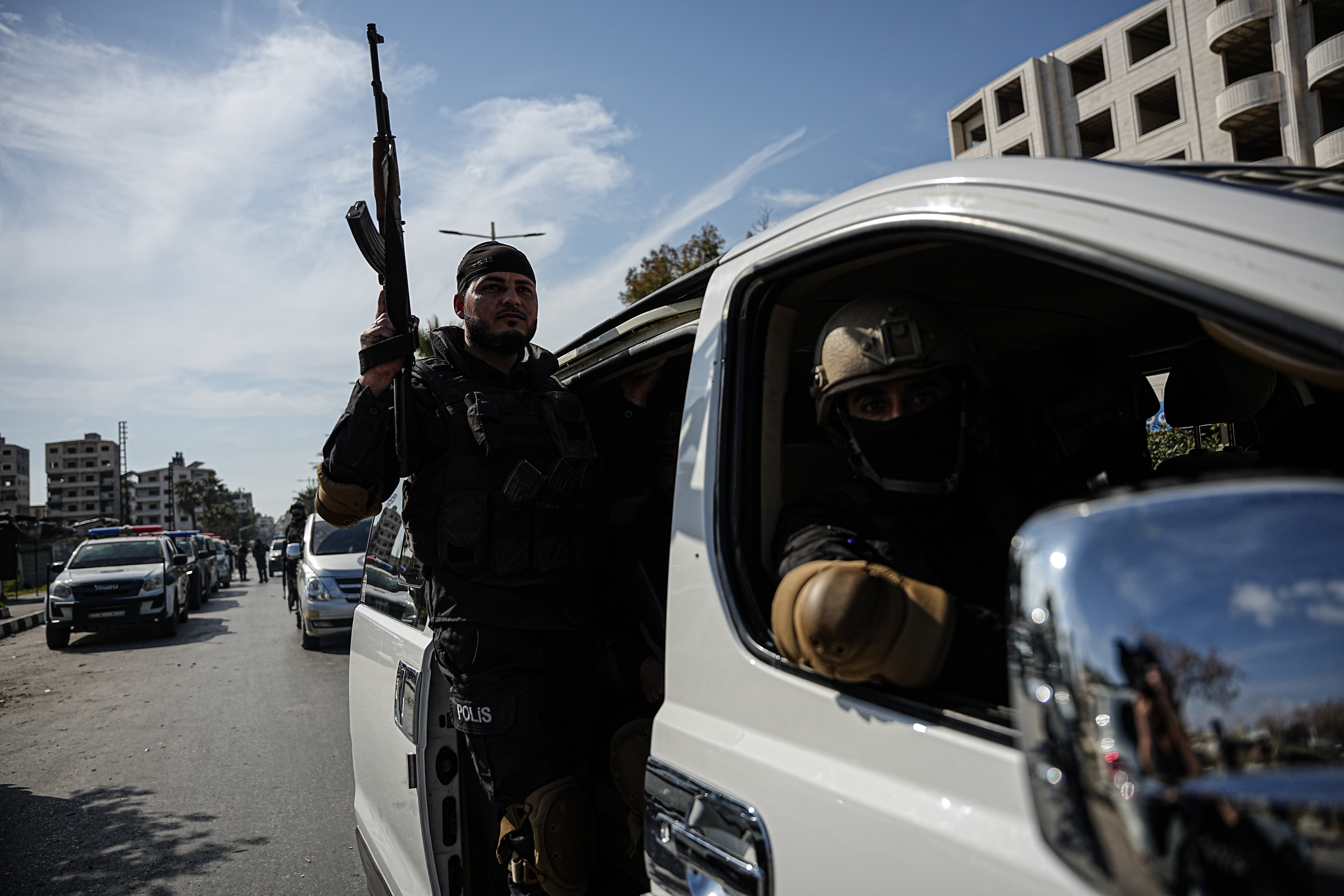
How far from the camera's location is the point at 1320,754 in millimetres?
588

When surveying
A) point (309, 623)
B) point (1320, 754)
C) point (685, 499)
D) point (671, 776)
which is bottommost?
point (309, 623)

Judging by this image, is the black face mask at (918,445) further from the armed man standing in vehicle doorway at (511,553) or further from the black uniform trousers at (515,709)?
the black uniform trousers at (515,709)

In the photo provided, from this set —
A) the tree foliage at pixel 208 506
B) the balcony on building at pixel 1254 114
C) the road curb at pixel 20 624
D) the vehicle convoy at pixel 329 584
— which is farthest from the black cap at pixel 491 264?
the tree foliage at pixel 208 506

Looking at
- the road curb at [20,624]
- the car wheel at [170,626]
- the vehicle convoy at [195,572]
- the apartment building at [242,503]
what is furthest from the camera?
the apartment building at [242,503]

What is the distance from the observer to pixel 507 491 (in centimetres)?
221

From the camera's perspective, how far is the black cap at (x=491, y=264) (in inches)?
102

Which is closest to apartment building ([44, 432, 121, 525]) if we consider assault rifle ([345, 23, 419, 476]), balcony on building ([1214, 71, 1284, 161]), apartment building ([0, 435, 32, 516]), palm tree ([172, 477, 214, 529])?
apartment building ([0, 435, 32, 516])

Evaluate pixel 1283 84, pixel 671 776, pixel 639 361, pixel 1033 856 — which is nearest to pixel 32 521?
pixel 639 361

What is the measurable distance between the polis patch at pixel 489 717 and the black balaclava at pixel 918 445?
45.7 inches

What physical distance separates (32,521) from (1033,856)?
948 cm

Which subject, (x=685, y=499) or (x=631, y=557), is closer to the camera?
(x=685, y=499)

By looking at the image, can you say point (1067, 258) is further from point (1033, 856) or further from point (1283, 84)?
point (1283, 84)

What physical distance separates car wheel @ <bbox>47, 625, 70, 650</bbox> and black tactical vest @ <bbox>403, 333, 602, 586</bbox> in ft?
42.8

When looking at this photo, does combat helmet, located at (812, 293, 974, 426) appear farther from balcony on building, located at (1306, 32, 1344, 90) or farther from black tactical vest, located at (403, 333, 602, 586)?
balcony on building, located at (1306, 32, 1344, 90)
